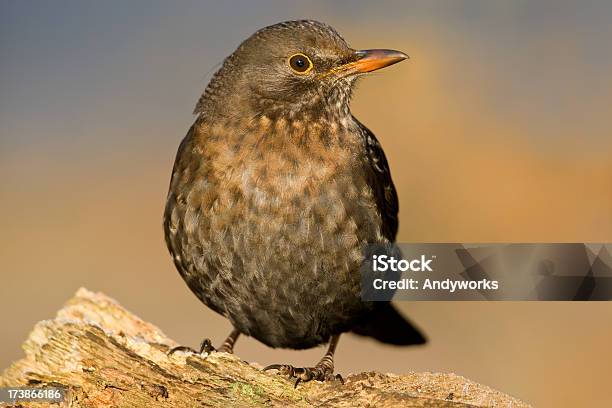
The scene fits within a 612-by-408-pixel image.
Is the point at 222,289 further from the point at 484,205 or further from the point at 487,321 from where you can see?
the point at 484,205

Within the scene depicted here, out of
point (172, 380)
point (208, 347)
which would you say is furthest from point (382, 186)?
point (172, 380)

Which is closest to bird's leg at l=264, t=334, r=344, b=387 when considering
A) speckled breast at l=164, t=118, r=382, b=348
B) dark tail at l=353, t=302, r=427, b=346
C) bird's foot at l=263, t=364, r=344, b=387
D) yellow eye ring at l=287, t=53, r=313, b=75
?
bird's foot at l=263, t=364, r=344, b=387

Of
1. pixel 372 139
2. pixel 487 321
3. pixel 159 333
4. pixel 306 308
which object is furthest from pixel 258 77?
pixel 487 321

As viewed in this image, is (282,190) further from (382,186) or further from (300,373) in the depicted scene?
(300,373)

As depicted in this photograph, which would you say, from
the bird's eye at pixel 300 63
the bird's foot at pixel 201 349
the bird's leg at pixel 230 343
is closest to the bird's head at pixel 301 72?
the bird's eye at pixel 300 63

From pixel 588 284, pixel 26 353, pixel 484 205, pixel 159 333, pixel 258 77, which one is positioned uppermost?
pixel 484 205

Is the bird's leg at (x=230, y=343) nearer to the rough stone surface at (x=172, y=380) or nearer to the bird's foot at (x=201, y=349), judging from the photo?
the bird's foot at (x=201, y=349)

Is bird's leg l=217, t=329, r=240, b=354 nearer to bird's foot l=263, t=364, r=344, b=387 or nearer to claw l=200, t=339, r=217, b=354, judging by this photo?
claw l=200, t=339, r=217, b=354
